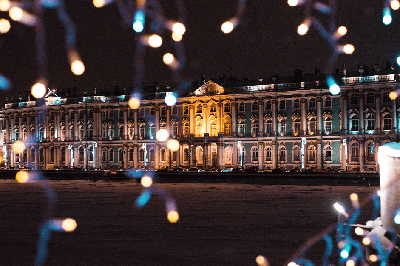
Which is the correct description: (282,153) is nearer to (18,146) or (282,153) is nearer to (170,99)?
(170,99)

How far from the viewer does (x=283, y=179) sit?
37.0 m

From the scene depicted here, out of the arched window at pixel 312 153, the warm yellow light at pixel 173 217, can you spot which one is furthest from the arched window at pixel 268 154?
the warm yellow light at pixel 173 217

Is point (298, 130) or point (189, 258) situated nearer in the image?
point (189, 258)

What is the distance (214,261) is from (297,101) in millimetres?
49257

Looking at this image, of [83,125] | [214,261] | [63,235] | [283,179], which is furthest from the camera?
[83,125]

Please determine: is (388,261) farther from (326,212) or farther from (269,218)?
(326,212)

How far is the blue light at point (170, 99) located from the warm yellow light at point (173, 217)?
42.8 metres

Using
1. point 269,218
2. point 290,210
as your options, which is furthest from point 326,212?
point 269,218

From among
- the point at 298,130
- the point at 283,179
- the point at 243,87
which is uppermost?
the point at 243,87

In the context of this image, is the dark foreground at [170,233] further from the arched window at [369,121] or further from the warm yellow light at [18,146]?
the warm yellow light at [18,146]

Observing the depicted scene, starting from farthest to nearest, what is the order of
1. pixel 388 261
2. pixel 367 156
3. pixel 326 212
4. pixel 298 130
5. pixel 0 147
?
pixel 0 147
pixel 298 130
pixel 367 156
pixel 326 212
pixel 388 261

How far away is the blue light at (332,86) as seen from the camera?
51025 millimetres

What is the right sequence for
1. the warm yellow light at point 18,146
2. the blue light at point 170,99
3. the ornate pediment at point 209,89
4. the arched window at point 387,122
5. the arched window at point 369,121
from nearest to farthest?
the arched window at point 387,122, the arched window at point 369,121, the blue light at point 170,99, the ornate pediment at point 209,89, the warm yellow light at point 18,146

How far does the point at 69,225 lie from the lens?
44.9ft
